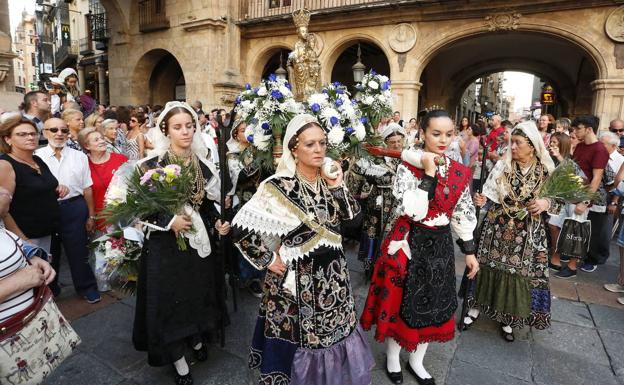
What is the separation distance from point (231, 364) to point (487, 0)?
39.3ft

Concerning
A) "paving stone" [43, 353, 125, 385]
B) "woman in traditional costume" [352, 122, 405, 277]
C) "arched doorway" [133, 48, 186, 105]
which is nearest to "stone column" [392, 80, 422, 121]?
"woman in traditional costume" [352, 122, 405, 277]

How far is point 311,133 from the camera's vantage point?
2.16 m

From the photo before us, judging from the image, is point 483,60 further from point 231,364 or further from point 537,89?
point 537,89

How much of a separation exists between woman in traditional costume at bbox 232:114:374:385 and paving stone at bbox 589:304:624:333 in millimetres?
3082

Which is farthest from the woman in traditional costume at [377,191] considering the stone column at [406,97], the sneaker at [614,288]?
the stone column at [406,97]

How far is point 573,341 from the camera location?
3.45 metres

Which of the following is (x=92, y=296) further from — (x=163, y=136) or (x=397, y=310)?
(x=397, y=310)

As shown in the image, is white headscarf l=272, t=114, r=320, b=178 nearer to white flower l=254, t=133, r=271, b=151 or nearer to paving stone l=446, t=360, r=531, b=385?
white flower l=254, t=133, r=271, b=151

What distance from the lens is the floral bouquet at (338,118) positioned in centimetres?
309

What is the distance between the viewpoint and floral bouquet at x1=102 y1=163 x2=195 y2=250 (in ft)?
7.78

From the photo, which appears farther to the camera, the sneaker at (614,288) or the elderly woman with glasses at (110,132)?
the elderly woman with glasses at (110,132)

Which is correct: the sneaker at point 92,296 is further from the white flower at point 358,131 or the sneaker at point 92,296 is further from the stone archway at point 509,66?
the stone archway at point 509,66

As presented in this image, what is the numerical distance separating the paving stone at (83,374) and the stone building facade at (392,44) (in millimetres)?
11159

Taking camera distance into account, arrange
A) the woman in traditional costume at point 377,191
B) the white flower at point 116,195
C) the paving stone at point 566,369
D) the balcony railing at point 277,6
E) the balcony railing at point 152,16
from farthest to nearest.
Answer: the balcony railing at point 152,16 < the balcony railing at point 277,6 < the woman in traditional costume at point 377,191 < the paving stone at point 566,369 < the white flower at point 116,195
